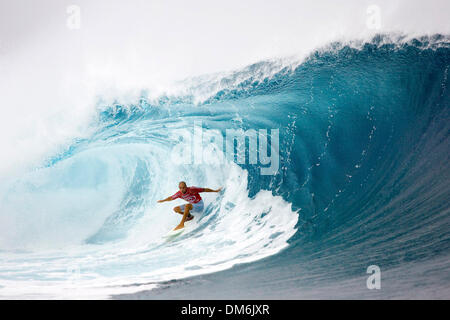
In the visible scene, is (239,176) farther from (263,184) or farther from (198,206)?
(198,206)

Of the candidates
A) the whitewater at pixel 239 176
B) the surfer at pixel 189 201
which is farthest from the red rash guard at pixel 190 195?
the whitewater at pixel 239 176

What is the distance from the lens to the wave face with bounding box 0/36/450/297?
433 cm

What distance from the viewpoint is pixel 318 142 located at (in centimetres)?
570

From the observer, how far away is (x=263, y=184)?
18.5 feet

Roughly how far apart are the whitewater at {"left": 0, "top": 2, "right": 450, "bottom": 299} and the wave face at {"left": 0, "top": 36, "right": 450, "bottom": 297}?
0.02 m

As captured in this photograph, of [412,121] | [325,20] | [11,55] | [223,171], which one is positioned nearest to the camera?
[412,121]

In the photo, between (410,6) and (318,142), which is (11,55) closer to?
(318,142)

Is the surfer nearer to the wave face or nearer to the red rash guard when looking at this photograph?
the red rash guard

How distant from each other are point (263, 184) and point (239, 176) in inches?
17.4

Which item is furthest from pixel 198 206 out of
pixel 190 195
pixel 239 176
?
pixel 239 176

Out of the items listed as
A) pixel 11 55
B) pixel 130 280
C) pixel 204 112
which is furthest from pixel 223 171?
pixel 11 55

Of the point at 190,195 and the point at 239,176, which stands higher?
the point at 239,176

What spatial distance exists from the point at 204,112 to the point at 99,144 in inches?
70.2

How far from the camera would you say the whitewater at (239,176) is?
13.4 ft
